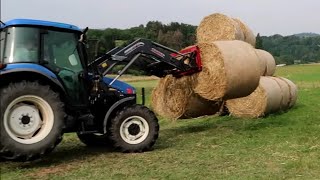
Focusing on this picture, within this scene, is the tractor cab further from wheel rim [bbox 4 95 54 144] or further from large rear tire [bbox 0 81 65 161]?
wheel rim [bbox 4 95 54 144]

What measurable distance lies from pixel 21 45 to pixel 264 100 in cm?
679

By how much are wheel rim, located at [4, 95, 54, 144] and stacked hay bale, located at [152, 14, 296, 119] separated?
340 cm

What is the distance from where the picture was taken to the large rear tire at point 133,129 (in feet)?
23.7

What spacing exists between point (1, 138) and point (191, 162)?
2520 mm

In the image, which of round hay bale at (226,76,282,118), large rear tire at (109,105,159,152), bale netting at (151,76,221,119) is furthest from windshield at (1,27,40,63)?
round hay bale at (226,76,282,118)

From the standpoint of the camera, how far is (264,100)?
446 inches

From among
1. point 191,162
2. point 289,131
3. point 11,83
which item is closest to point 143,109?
point 191,162

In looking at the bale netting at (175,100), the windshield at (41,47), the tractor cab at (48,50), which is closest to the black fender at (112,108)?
the tractor cab at (48,50)

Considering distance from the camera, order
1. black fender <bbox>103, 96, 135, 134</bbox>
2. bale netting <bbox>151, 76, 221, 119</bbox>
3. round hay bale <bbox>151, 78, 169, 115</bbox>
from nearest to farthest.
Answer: black fender <bbox>103, 96, 135, 134</bbox>
bale netting <bbox>151, 76, 221, 119</bbox>
round hay bale <bbox>151, 78, 169, 115</bbox>

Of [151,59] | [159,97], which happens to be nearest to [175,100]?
[159,97]

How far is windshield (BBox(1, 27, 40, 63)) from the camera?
621 cm

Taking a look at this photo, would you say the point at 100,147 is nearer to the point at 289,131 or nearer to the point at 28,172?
the point at 28,172

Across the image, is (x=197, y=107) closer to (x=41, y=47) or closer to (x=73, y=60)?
(x=73, y=60)

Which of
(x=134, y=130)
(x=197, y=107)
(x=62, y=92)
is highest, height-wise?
(x=62, y=92)
